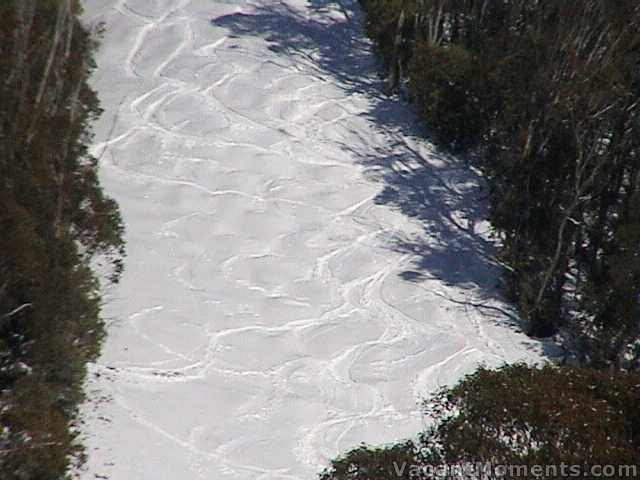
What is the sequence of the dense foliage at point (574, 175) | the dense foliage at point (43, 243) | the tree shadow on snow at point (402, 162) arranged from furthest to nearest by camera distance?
1. the tree shadow on snow at point (402, 162)
2. the dense foliage at point (574, 175)
3. the dense foliage at point (43, 243)

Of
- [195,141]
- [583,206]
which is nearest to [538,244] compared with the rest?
[583,206]

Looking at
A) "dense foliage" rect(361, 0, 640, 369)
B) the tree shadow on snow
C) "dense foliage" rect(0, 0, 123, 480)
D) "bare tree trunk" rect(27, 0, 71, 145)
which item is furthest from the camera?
the tree shadow on snow

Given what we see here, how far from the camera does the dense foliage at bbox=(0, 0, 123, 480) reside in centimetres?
376

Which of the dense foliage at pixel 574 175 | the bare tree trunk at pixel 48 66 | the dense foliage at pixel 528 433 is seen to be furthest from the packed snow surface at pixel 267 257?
the dense foliage at pixel 528 433

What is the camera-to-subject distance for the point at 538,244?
7184 mm

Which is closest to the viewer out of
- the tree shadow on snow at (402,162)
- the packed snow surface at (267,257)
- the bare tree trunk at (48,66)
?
the bare tree trunk at (48,66)

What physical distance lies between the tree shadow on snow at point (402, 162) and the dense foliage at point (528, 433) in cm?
361

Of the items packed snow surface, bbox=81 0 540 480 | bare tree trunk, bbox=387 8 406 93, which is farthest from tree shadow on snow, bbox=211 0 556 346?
bare tree trunk, bbox=387 8 406 93

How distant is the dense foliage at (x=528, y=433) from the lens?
9.64 ft

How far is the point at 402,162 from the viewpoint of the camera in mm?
9023

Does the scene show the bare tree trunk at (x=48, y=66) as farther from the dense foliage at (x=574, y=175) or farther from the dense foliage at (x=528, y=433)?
the dense foliage at (x=574, y=175)

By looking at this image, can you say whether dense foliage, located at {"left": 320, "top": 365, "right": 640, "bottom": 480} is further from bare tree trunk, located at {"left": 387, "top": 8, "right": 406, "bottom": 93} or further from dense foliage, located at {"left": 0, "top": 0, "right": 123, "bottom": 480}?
bare tree trunk, located at {"left": 387, "top": 8, "right": 406, "bottom": 93}

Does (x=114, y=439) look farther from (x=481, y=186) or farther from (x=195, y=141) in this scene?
(x=481, y=186)

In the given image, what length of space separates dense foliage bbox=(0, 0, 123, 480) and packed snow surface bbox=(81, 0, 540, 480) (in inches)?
24.3
